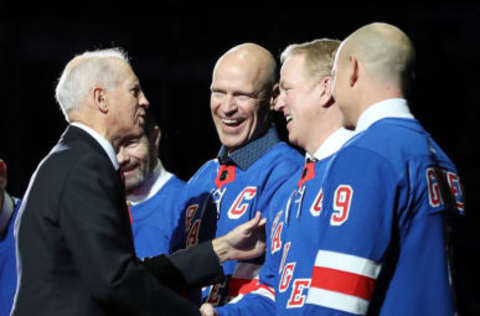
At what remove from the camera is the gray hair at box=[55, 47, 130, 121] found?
225 cm

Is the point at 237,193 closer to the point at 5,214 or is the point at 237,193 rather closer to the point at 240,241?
the point at 240,241

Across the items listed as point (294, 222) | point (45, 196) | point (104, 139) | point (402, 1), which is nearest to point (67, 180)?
point (45, 196)

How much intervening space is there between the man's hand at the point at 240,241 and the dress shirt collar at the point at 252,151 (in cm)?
32

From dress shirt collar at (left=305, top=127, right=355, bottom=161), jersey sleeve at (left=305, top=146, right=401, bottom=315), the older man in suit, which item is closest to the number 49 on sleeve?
jersey sleeve at (left=305, top=146, right=401, bottom=315)

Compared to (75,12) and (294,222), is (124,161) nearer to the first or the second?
(294,222)

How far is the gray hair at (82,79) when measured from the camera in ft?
7.39

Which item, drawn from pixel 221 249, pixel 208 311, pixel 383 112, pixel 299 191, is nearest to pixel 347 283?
pixel 383 112

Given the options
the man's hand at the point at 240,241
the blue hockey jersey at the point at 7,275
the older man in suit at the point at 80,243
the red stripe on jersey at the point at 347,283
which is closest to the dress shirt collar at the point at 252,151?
the man's hand at the point at 240,241

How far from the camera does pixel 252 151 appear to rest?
2871mm

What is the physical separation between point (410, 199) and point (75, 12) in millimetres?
5749

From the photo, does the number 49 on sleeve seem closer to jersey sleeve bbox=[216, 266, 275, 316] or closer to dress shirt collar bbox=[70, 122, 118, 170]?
dress shirt collar bbox=[70, 122, 118, 170]

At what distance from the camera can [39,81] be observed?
23.5 feet

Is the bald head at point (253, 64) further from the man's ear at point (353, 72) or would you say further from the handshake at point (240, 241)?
the man's ear at point (353, 72)

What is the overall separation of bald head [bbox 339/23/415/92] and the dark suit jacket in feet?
2.35
